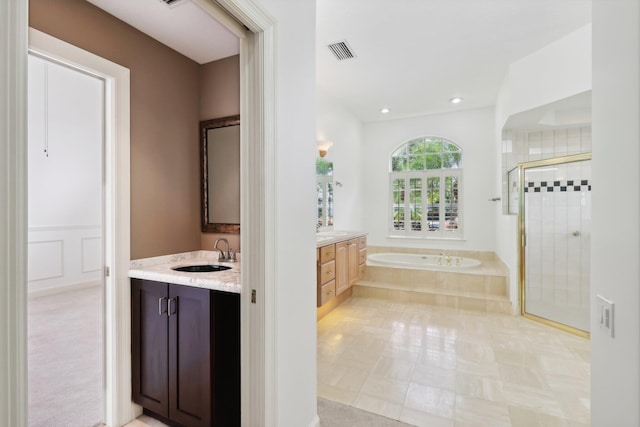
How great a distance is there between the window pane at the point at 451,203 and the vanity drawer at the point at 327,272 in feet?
10.2

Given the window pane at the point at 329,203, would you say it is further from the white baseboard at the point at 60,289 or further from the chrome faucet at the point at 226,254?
the white baseboard at the point at 60,289

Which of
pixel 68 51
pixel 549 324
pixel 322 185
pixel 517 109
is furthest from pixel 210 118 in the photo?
pixel 549 324

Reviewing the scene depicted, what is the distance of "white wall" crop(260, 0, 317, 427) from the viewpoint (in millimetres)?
1524

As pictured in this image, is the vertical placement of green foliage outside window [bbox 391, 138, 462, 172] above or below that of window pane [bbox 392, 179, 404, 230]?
above

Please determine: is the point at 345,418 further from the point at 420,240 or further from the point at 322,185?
the point at 420,240

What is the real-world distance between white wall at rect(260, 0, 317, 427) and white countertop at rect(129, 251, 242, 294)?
0.31 metres

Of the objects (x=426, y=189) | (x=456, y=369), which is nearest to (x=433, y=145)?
(x=426, y=189)

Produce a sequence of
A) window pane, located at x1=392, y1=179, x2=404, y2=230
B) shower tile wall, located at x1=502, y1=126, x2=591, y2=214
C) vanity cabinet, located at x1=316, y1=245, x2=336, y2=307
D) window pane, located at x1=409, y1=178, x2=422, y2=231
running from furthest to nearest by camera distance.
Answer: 1. window pane, located at x1=392, y1=179, x2=404, y2=230
2. window pane, located at x1=409, y1=178, x2=422, y2=231
3. shower tile wall, located at x1=502, y1=126, x2=591, y2=214
4. vanity cabinet, located at x1=316, y1=245, x2=336, y2=307

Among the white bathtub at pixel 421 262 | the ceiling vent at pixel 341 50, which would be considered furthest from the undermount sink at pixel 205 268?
the white bathtub at pixel 421 262

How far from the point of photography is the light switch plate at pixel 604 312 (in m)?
0.96

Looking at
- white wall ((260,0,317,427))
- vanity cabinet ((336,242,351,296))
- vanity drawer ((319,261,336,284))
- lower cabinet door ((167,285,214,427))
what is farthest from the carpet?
vanity cabinet ((336,242,351,296))

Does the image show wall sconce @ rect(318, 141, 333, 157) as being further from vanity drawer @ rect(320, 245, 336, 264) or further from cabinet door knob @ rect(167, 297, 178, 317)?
cabinet door knob @ rect(167, 297, 178, 317)

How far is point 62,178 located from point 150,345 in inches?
171

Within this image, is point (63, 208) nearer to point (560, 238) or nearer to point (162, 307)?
point (162, 307)
